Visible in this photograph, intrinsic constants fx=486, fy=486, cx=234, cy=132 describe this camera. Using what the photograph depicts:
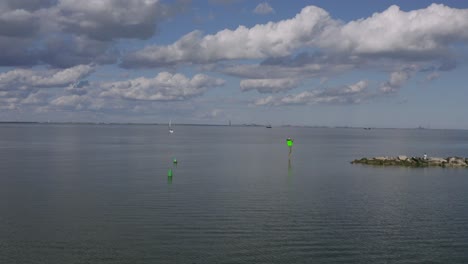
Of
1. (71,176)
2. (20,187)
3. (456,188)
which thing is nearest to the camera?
(20,187)

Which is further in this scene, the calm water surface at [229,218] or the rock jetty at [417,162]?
the rock jetty at [417,162]

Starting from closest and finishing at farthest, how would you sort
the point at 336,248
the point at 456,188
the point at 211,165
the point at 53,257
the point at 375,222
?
the point at 53,257
the point at 336,248
the point at 375,222
the point at 456,188
the point at 211,165

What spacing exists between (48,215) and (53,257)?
14.0m

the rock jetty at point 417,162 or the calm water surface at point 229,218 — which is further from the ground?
the rock jetty at point 417,162

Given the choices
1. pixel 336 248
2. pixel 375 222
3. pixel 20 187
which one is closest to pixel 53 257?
pixel 336 248

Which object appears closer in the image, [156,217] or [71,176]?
[156,217]

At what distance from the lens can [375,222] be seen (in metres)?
47.0

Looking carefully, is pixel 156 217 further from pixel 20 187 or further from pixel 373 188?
pixel 373 188

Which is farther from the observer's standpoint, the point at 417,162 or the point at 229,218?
the point at 417,162

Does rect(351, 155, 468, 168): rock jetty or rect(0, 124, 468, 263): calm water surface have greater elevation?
rect(351, 155, 468, 168): rock jetty

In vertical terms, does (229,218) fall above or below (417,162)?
below

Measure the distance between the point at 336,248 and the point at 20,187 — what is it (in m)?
46.3

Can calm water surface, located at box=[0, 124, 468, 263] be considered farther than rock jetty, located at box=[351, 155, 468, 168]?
No

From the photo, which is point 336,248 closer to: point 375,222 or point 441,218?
point 375,222
